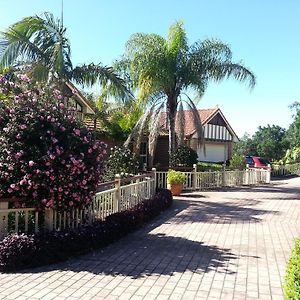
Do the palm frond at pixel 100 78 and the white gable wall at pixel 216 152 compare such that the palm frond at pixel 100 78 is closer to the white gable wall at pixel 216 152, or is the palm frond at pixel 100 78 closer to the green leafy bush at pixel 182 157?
the green leafy bush at pixel 182 157

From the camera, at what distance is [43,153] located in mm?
6301

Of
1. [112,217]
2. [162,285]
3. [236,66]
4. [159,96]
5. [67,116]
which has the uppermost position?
[236,66]

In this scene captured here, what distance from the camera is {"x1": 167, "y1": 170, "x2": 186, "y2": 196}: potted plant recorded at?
51.6 feet

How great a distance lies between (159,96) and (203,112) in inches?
485

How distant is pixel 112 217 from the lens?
793 cm

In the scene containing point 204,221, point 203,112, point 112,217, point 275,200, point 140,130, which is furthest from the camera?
point 203,112

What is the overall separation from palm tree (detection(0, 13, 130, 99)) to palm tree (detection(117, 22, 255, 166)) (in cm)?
435

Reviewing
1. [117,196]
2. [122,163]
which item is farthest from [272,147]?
[117,196]

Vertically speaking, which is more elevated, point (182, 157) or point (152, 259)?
point (182, 157)

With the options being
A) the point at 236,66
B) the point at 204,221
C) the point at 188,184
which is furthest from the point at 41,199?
the point at 236,66

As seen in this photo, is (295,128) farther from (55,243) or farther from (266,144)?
(55,243)

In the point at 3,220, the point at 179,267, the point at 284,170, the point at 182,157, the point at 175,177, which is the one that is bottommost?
the point at 179,267

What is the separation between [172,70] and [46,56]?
6642mm

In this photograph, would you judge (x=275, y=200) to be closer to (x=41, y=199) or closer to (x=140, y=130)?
(x=140, y=130)
